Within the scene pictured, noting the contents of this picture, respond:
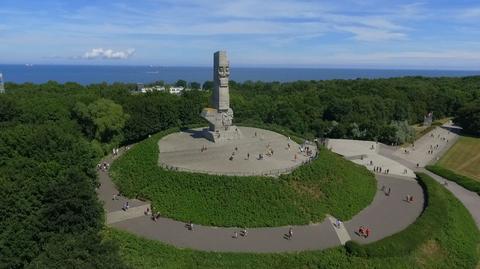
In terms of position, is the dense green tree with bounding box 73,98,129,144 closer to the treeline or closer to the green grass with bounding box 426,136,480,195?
the treeline

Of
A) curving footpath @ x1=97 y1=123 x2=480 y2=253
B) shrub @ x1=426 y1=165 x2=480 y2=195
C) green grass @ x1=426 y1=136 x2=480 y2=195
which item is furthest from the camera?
green grass @ x1=426 y1=136 x2=480 y2=195

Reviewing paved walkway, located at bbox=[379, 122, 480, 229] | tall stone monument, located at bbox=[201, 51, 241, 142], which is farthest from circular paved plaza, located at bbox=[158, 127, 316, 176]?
paved walkway, located at bbox=[379, 122, 480, 229]

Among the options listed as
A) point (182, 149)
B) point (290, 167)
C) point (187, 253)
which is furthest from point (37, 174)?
point (290, 167)

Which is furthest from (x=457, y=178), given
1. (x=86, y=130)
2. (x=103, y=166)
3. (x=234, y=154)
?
(x=86, y=130)

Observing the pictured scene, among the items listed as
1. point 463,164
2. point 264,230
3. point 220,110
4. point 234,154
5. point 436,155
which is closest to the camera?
point 264,230

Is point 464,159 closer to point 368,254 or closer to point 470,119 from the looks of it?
point 470,119

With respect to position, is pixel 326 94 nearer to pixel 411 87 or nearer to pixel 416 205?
pixel 411 87
